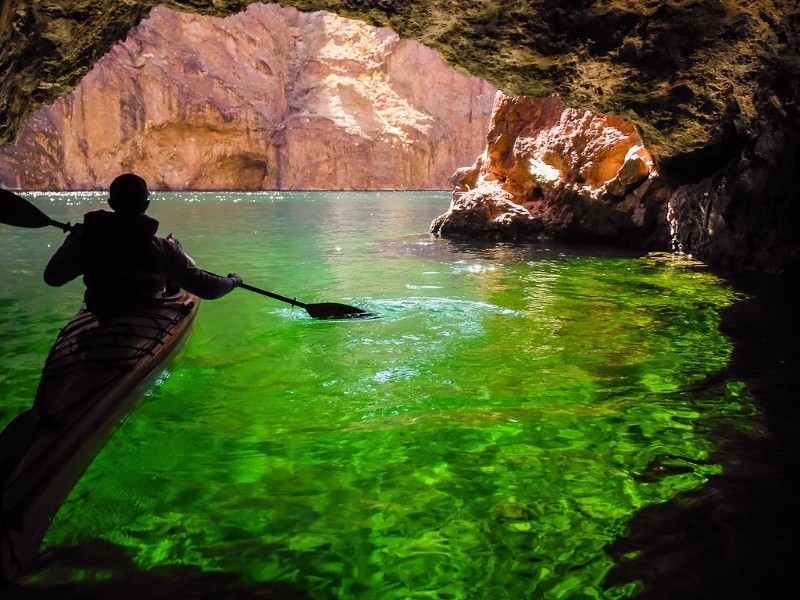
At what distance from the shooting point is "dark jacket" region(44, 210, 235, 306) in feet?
11.5

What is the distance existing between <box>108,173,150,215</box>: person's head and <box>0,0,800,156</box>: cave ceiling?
7.73ft

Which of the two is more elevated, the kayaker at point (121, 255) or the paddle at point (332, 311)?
the kayaker at point (121, 255)

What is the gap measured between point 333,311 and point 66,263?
2956 millimetres

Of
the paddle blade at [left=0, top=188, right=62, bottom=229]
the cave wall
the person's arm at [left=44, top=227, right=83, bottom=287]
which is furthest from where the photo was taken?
the cave wall

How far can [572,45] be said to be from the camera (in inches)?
268

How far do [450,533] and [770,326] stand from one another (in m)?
4.65

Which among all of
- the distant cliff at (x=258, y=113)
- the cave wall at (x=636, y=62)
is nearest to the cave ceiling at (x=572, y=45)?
the cave wall at (x=636, y=62)

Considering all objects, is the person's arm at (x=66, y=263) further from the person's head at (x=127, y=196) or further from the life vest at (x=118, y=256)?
the person's head at (x=127, y=196)

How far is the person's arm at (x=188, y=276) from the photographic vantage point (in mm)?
3871

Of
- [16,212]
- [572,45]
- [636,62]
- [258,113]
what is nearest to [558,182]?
[636,62]

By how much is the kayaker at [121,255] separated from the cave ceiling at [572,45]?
242 centimetres

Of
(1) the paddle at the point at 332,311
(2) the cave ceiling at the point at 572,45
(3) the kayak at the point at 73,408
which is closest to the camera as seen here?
(3) the kayak at the point at 73,408

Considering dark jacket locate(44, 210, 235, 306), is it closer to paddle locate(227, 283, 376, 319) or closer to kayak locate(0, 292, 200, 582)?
kayak locate(0, 292, 200, 582)

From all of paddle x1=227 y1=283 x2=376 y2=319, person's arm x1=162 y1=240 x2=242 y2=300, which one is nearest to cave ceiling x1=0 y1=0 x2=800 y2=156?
person's arm x1=162 y1=240 x2=242 y2=300
